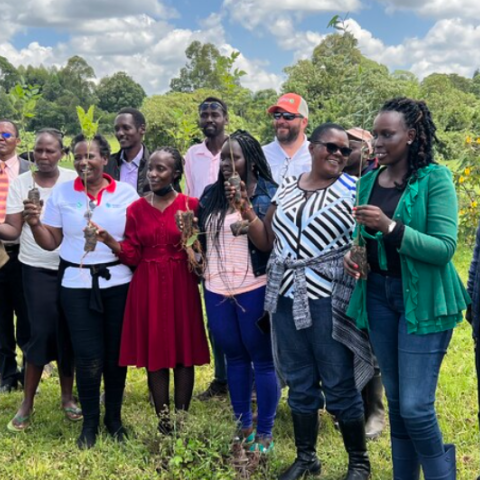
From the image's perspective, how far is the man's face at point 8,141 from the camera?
5097 millimetres

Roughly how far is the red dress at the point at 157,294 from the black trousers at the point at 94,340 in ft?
0.36

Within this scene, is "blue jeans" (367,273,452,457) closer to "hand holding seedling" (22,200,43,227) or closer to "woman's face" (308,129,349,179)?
"woman's face" (308,129,349,179)

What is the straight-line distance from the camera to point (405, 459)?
3.21 m

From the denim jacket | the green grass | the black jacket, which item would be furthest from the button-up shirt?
the green grass

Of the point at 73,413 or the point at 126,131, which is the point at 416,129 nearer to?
the point at 126,131

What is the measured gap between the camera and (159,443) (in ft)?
12.2

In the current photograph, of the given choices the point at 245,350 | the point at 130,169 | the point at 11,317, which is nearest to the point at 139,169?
the point at 130,169

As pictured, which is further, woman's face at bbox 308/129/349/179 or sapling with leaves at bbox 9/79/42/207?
sapling with leaves at bbox 9/79/42/207

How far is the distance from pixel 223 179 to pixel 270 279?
2.62 ft

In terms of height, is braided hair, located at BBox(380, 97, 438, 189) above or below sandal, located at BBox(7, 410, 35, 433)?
above

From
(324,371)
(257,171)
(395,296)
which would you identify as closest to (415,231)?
(395,296)

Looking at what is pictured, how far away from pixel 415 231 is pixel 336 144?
79 centimetres

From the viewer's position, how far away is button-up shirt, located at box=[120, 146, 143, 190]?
16.7 ft

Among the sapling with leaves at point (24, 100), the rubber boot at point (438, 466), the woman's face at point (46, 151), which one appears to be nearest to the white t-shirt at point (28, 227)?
the woman's face at point (46, 151)
